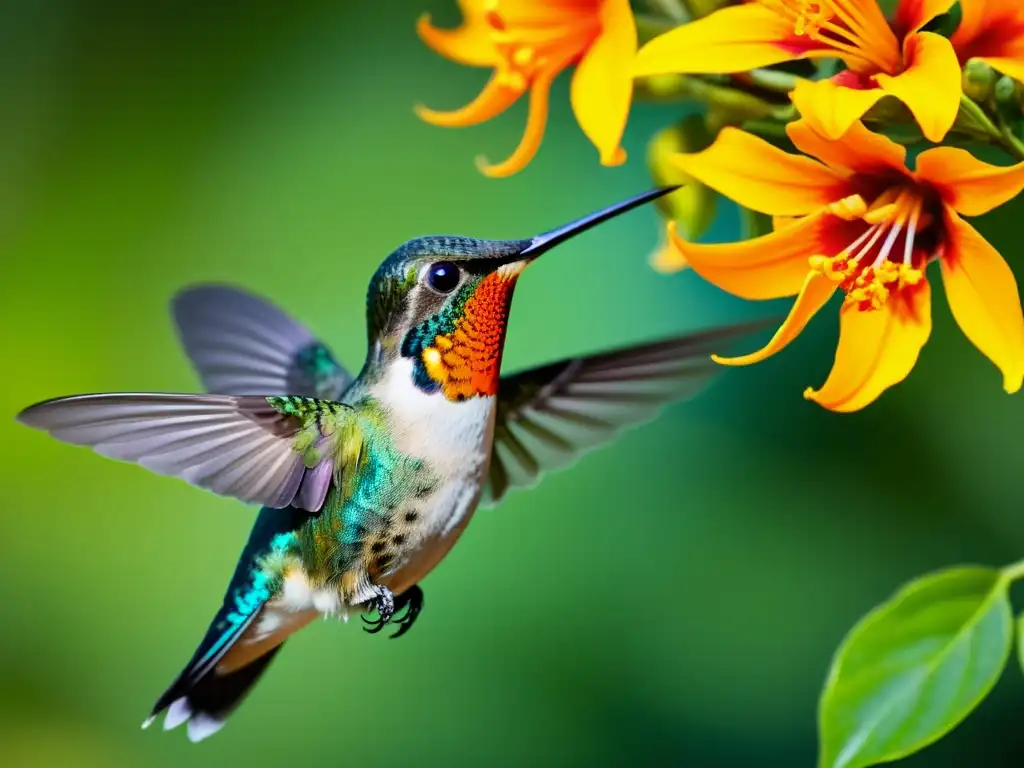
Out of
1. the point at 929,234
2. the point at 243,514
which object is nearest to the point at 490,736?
the point at 243,514

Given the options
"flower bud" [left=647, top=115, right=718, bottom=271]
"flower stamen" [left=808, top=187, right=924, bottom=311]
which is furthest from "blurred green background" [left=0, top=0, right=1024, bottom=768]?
"flower stamen" [left=808, top=187, right=924, bottom=311]

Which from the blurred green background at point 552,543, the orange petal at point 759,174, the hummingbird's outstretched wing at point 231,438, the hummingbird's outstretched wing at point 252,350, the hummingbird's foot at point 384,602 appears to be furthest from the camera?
the blurred green background at point 552,543

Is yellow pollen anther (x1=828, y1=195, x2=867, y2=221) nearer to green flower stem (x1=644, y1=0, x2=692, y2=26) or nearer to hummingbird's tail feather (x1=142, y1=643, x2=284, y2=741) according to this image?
green flower stem (x1=644, y1=0, x2=692, y2=26)

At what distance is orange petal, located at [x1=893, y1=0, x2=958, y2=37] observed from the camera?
721 mm

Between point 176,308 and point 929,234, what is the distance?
2.13ft

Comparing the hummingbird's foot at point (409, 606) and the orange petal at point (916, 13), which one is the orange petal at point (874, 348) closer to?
the orange petal at point (916, 13)

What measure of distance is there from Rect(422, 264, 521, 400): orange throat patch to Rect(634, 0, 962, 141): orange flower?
19cm

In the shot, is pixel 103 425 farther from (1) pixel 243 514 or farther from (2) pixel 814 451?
(2) pixel 814 451

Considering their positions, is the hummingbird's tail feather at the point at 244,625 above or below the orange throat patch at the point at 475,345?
below

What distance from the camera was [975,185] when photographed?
74 cm

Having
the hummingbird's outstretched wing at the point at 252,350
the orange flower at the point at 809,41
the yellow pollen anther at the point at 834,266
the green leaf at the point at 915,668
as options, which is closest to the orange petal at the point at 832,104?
the orange flower at the point at 809,41

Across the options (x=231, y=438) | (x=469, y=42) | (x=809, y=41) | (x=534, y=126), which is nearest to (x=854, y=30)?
(x=809, y=41)

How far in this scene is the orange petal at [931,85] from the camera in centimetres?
66

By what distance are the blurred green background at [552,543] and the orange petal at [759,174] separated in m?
1.10
